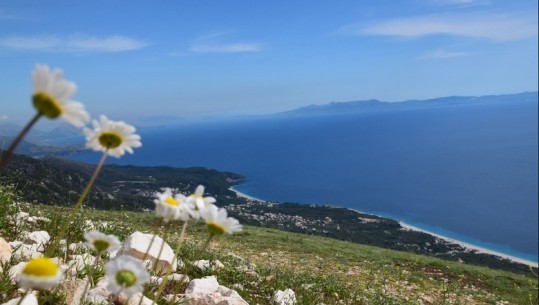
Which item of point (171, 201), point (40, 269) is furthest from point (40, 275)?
point (171, 201)

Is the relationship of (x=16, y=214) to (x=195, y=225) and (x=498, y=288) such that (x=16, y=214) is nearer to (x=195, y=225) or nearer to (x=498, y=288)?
(x=195, y=225)

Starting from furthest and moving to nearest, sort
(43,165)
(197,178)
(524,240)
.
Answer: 1. (197,178)
2. (524,240)
3. (43,165)

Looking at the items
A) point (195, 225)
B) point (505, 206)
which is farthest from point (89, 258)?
point (505, 206)

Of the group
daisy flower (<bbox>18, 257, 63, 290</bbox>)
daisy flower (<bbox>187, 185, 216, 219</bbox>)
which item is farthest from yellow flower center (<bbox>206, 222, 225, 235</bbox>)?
daisy flower (<bbox>18, 257, 63, 290</bbox>)

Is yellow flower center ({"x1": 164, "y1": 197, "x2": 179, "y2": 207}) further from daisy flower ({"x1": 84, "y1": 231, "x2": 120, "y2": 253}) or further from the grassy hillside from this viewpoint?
the grassy hillside

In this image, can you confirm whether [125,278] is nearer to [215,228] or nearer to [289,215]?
[215,228]

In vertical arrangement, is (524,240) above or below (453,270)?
below

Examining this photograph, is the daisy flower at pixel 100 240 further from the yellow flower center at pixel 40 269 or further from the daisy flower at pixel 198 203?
the daisy flower at pixel 198 203
